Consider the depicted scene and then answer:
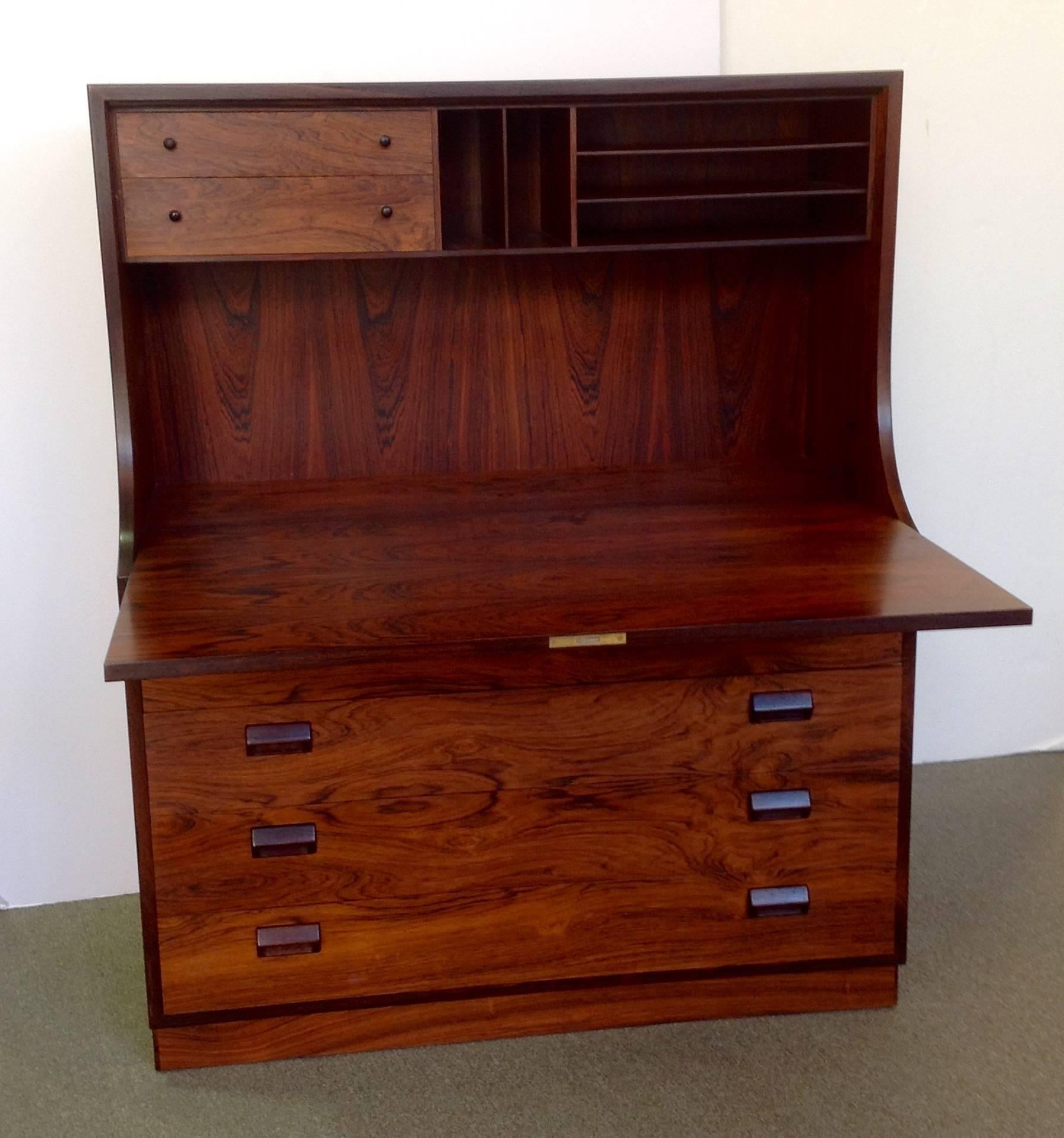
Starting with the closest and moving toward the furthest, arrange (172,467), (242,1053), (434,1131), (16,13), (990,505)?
1. (434,1131)
2. (242,1053)
3. (16,13)
4. (172,467)
5. (990,505)

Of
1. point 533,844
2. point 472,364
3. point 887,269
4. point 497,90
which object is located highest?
point 497,90

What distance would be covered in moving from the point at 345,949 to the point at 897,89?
4.60ft

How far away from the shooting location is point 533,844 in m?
1.78

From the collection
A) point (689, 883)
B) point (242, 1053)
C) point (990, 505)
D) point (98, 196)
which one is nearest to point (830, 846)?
point (689, 883)

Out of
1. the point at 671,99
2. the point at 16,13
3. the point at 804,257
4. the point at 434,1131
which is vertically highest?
the point at 16,13

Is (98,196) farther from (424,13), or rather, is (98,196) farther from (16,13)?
(424,13)

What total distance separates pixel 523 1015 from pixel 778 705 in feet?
1.81

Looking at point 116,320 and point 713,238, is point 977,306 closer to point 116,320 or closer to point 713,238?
point 713,238

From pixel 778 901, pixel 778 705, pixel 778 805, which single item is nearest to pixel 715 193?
pixel 778 705

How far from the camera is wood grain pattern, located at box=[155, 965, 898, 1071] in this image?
1.84m

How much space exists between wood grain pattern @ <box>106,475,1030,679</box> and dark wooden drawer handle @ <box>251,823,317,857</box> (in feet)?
0.93

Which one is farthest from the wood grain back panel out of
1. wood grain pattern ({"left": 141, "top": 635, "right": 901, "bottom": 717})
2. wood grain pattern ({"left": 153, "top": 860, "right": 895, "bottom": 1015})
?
wood grain pattern ({"left": 153, "top": 860, "right": 895, "bottom": 1015})

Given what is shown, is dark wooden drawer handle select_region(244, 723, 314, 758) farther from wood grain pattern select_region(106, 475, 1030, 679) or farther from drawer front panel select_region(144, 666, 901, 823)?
wood grain pattern select_region(106, 475, 1030, 679)

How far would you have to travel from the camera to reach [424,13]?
6.87 feet
